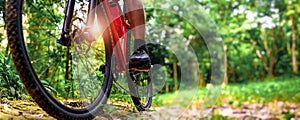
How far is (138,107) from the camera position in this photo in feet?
7.36

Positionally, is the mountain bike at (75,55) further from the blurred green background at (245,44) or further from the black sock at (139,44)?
the blurred green background at (245,44)

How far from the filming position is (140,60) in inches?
75.9

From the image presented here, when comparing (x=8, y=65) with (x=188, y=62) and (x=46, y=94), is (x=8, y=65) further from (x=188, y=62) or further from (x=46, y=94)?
(x=188, y=62)

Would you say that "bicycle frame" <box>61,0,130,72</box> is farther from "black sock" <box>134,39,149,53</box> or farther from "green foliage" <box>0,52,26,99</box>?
"green foliage" <box>0,52,26,99</box>

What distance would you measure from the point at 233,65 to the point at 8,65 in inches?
553

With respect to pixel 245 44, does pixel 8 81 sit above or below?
below

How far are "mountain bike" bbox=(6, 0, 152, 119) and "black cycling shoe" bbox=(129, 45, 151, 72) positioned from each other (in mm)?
43

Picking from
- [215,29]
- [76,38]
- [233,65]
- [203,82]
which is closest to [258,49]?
[233,65]

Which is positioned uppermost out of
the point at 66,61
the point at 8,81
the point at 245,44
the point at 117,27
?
the point at 245,44

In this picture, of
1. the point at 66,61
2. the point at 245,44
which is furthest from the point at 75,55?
the point at 245,44

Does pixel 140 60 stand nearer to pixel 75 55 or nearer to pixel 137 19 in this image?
pixel 137 19

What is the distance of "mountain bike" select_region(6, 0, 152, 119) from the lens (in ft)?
3.93

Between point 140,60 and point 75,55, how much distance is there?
60cm

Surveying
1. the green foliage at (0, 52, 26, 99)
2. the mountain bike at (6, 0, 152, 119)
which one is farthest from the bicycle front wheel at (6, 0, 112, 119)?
the green foliage at (0, 52, 26, 99)
